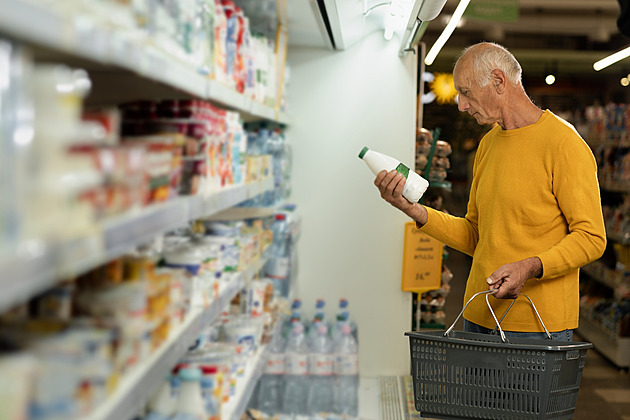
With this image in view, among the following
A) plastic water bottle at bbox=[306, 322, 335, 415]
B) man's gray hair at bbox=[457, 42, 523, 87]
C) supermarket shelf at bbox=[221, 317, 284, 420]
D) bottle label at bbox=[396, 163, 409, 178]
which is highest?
man's gray hair at bbox=[457, 42, 523, 87]

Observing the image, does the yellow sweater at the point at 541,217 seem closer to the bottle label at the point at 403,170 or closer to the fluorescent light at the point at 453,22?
the bottle label at the point at 403,170

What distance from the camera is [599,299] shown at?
6.94 meters

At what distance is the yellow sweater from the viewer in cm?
248

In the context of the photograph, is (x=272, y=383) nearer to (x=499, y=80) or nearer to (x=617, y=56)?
(x=499, y=80)

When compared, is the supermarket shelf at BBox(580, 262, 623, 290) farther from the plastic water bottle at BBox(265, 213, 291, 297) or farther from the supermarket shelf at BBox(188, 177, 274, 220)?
the supermarket shelf at BBox(188, 177, 274, 220)

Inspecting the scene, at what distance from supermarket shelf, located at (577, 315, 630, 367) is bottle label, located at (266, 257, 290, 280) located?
344 cm

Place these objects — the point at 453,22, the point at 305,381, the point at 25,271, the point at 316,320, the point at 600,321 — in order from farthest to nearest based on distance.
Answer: the point at 600,321
the point at 316,320
the point at 453,22
the point at 305,381
the point at 25,271

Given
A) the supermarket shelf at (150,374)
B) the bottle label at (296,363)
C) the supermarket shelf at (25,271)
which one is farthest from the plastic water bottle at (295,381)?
the supermarket shelf at (25,271)

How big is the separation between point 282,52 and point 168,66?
90.6 inches

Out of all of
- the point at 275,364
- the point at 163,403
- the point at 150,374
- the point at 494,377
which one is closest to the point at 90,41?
the point at 150,374

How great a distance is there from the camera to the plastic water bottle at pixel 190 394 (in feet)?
6.19

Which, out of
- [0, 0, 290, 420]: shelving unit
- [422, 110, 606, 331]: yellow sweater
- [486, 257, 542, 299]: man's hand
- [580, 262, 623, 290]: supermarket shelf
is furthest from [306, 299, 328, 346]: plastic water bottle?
[580, 262, 623, 290]: supermarket shelf

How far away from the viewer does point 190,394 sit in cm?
190

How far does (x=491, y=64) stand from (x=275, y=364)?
179 cm
